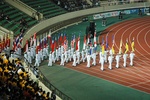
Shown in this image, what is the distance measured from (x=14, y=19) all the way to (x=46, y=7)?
7.30 metres

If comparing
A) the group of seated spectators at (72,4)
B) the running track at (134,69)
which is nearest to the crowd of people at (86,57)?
the running track at (134,69)

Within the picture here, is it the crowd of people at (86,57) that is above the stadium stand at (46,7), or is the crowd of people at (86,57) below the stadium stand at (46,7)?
below

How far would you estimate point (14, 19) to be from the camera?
32.1 meters

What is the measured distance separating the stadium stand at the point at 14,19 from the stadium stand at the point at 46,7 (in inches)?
111

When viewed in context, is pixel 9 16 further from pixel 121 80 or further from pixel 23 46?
pixel 121 80

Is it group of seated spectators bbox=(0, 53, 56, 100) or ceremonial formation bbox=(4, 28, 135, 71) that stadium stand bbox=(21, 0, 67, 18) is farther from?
group of seated spectators bbox=(0, 53, 56, 100)

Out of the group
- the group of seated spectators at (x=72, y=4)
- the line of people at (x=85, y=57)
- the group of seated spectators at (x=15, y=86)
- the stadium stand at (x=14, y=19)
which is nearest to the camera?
the group of seated spectators at (x=15, y=86)

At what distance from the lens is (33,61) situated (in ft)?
83.0

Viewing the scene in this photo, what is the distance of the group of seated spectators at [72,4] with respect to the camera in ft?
134

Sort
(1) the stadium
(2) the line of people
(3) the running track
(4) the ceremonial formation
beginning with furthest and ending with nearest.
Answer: (4) the ceremonial formation, (2) the line of people, (3) the running track, (1) the stadium

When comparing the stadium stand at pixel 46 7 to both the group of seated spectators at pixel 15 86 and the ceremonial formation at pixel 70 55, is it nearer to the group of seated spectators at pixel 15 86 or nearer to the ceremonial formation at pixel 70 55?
the ceremonial formation at pixel 70 55

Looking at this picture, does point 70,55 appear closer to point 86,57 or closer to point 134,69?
point 86,57

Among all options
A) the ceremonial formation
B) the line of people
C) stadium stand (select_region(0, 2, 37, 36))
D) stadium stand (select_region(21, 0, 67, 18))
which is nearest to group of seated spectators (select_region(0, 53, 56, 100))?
the ceremonial formation

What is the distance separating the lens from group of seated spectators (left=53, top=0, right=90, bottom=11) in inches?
1608
